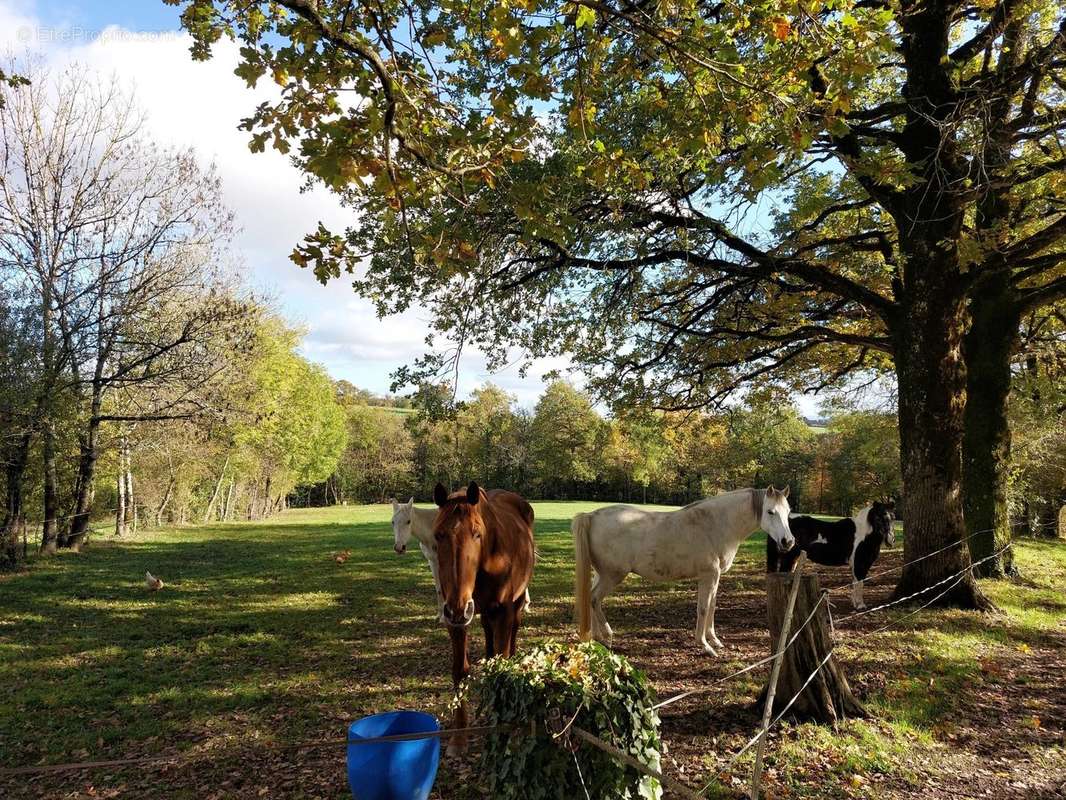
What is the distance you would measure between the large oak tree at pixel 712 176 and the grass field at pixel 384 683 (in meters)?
2.42

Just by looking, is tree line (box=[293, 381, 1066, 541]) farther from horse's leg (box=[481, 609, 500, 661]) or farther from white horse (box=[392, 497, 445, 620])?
horse's leg (box=[481, 609, 500, 661])

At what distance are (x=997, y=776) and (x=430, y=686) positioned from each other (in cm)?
506

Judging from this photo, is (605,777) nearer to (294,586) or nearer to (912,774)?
(912,774)

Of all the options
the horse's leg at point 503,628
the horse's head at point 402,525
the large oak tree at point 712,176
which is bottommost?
the horse's leg at point 503,628

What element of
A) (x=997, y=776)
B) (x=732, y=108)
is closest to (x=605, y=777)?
(x=997, y=776)

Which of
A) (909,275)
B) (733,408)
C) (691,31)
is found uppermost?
(691,31)

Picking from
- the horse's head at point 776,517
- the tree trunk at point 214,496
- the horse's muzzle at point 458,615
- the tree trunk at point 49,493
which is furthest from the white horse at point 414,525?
the tree trunk at point 214,496

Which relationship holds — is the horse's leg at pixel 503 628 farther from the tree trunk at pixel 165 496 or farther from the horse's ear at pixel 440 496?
the tree trunk at pixel 165 496

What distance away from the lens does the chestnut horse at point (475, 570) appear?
4.12m

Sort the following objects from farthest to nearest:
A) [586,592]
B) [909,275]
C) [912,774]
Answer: [909,275]
[586,592]
[912,774]

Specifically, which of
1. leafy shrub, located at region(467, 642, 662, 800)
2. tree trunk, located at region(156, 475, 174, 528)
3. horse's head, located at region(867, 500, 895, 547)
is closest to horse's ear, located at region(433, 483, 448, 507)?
leafy shrub, located at region(467, 642, 662, 800)

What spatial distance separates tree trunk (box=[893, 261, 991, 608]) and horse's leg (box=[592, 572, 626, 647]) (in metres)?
4.56

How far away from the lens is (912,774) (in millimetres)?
4242

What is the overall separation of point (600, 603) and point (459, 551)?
383cm
